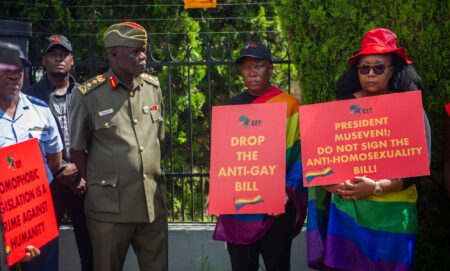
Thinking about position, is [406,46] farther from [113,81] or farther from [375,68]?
[113,81]

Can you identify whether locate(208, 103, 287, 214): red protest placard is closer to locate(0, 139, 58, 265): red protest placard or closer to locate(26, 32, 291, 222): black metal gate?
locate(0, 139, 58, 265): red protest placard

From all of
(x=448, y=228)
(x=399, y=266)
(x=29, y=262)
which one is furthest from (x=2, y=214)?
(x=448, y=228)

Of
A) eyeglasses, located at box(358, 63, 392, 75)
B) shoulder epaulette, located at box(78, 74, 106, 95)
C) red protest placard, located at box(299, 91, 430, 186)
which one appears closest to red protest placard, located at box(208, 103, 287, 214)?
red protest placard, located at box(299, 91, 430, 186)

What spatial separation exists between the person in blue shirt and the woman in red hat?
1.72 m

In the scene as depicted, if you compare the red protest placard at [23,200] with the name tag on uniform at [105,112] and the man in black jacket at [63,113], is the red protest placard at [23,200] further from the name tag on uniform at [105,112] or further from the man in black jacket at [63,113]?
the man in black jacket at [63,113]

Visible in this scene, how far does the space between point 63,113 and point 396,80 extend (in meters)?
2.48

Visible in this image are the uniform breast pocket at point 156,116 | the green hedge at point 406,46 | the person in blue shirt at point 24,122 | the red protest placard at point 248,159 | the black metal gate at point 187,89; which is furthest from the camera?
the black metal gate at point 187,89

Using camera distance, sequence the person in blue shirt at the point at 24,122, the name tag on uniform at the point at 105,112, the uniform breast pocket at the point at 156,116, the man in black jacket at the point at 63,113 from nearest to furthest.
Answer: the person in blue shirt at the point at 24,122
the name tag on uniform at the point at 105,112
the uniform breast pocket at the point at 156,116
the man in black jacket at the point at 63,113

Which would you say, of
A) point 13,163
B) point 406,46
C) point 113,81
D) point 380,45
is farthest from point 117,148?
point 406,46

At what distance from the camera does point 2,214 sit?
3.87 meters

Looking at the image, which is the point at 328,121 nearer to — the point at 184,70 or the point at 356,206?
the point at 356,206

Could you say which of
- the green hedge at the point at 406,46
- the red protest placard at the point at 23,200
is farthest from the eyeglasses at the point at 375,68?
the red protest placard at the point at 23,200

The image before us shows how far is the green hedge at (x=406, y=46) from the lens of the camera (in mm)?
5289

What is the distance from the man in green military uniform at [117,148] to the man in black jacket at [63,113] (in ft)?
1.69
